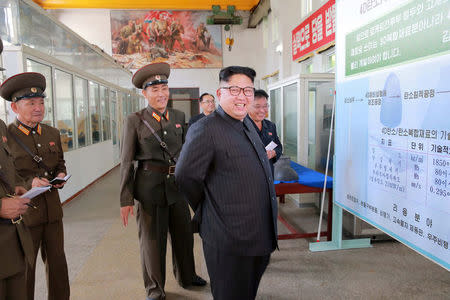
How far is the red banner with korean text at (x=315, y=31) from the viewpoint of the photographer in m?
5.71

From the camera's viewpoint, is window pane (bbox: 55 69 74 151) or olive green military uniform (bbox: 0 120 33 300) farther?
window pane (bbox: 55 69 74 151)

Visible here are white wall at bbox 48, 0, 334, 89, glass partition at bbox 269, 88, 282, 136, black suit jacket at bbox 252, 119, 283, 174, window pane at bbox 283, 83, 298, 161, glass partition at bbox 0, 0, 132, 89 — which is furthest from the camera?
white wall at bbox 48, 0, 334, 89

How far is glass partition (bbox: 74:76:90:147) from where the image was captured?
20.7 ft

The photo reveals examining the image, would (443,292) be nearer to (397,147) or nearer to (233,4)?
(397,147)

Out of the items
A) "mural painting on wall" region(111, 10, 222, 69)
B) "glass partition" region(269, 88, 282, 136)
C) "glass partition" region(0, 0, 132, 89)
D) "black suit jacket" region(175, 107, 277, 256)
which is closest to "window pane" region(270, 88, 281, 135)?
"glass partition" region(269, 88, 282, 136)

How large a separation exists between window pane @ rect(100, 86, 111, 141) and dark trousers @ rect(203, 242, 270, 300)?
7.40m

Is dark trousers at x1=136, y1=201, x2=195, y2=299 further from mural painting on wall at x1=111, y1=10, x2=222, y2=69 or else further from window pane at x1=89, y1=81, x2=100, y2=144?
mural painting on wall at x1=111, y1=10, x2=222, y2=69

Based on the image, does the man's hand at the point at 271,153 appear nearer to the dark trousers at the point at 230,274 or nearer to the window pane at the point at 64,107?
the dark trousers at the point at 230,274

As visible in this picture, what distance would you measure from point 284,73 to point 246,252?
24.6ft

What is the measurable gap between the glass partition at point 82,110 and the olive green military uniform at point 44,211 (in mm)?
4342

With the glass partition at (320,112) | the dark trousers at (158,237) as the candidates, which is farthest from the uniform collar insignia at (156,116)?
the glass partition at (320,112)

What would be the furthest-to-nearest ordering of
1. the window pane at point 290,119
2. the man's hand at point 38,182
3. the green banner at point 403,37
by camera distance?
1. the window pane at point 290,119
2. the man's hand at point 38,182
3. the green banner at point 403,37

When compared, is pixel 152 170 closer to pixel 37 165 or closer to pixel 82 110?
pixel 37 165

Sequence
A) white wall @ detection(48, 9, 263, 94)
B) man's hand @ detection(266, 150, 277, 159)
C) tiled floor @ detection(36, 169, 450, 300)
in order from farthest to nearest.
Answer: white wall @ detection(48, 9, 263, 94)
man's hand @ detection(266, 150, 277, 159)
tiled floor @ detection(36, 169, 450, 300)
